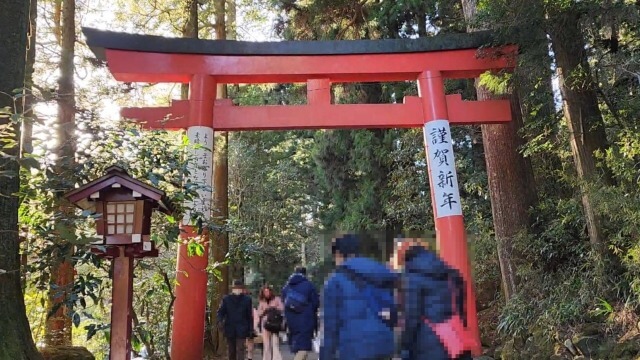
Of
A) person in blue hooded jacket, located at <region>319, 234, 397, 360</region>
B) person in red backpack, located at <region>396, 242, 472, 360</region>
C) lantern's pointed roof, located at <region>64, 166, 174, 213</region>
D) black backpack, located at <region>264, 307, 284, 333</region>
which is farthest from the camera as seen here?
black backpack, located at <region>264, 307, 284, 333</region>

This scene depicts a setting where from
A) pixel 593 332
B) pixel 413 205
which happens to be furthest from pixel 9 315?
pixel 413 205

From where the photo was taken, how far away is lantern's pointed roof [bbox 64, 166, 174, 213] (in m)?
3.51

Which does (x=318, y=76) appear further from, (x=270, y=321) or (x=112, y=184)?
(x=112, y=184)

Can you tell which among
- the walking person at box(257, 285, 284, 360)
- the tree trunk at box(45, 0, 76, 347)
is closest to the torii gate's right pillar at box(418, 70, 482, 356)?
the walking person at box(257, 285, 284, 360)

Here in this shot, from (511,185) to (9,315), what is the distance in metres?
6.10

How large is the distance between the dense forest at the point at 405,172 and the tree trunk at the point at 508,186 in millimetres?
21

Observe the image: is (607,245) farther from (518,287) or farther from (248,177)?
(248,177)

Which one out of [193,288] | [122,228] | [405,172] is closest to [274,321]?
[193,288]

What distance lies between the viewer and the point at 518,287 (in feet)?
21.4

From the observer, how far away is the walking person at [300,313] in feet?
15.8

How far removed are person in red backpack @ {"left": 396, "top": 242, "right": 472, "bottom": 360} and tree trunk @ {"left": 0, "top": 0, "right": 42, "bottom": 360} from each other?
220 centimetres

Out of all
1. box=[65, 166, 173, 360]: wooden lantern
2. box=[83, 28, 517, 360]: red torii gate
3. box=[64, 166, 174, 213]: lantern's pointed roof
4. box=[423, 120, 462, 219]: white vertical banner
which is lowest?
box=[65, 166, 173, 360]: wooden lantern

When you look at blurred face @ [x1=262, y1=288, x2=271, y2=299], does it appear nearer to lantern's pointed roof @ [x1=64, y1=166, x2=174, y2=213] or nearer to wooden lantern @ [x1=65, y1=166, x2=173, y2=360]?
wooden lantern @ [x1=65, y1=166, x2=173, y2=360]

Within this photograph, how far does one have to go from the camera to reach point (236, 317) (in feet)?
20.4
